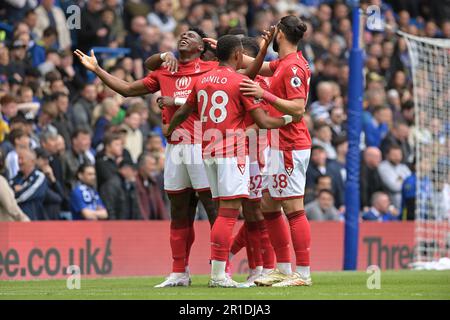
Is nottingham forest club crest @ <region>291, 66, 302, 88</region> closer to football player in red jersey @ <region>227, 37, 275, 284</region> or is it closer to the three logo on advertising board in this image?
football player in red jersey @ <region>227, 37, 275, 284</region>

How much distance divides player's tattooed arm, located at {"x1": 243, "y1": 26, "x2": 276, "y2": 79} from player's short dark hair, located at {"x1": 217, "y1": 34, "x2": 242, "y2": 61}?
340 millimetres

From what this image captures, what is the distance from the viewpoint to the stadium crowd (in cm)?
1737

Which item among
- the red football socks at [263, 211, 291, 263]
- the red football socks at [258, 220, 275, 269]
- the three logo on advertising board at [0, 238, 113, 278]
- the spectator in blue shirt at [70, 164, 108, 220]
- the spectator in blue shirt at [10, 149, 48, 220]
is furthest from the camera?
the spectator in blue shirt at [70, 164, 108, 220]

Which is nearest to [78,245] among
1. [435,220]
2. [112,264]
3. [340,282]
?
[112,264]

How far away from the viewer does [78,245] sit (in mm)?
16984

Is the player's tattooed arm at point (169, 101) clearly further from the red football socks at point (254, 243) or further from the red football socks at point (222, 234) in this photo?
the red football socks at point (254, 243)

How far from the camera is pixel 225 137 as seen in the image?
11.7 m

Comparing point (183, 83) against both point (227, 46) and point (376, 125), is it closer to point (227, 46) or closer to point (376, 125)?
point (227, 46)

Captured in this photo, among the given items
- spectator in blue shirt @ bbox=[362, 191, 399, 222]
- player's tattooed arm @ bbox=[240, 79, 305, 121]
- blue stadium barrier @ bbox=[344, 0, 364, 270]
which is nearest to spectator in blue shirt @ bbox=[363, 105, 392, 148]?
spectator in blue shirt @ bbox=[362, 191, 399, 222]

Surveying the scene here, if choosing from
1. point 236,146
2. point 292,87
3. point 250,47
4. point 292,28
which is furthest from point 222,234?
point 250,47

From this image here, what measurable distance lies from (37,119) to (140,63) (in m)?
3.58

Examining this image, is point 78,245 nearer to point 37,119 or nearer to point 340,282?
point 37,119

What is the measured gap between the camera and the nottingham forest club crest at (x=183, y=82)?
12.4m

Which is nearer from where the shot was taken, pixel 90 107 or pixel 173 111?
pixel 173 111
